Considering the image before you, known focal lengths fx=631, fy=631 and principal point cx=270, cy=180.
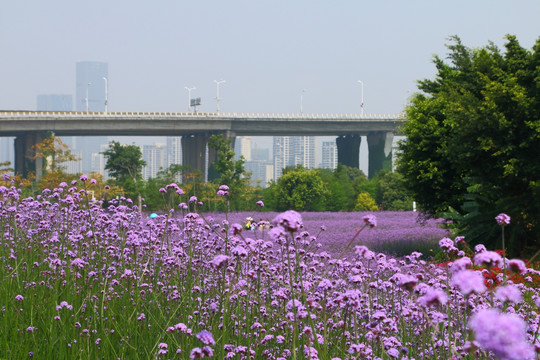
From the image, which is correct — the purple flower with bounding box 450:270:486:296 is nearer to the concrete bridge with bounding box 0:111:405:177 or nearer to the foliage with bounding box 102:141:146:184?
the foliage with bounding box 102:141:146:184

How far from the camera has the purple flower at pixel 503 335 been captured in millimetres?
1416

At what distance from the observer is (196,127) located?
80438 mm

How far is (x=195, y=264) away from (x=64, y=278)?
4.75 feet

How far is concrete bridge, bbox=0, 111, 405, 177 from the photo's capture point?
238 feet

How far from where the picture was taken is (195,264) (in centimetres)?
677

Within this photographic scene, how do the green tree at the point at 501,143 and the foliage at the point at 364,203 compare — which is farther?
the foliage at the point at 364,203

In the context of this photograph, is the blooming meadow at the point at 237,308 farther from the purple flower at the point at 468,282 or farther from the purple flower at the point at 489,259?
the purple flower at the point at 468,282

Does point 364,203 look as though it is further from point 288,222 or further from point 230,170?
point 288,222

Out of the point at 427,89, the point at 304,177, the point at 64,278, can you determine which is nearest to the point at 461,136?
the point at 427,89

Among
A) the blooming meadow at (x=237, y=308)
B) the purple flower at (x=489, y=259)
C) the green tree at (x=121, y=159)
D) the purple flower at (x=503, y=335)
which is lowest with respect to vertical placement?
the blooming meadow at (x=237, y=308)

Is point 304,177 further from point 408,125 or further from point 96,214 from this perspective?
point 96,214

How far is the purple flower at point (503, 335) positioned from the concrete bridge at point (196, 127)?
64034 millimetres

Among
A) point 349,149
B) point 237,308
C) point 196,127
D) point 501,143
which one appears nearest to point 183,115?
point 196,127

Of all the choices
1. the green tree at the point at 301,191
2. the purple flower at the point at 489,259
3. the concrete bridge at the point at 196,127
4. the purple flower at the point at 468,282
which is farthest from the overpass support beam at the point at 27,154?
the purple flower at the point at 468,282
